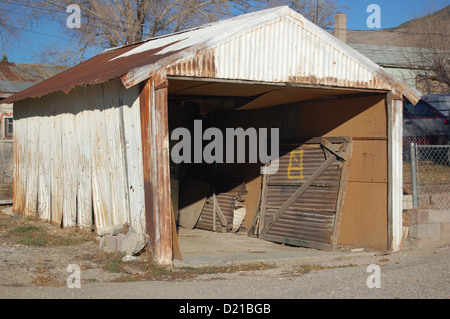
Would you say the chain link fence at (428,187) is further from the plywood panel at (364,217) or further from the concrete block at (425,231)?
the plywood panel at (364,217)

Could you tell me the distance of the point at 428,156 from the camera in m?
14.3

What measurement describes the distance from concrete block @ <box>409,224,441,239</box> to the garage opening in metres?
1.30

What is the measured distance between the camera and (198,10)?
27125 millimetres

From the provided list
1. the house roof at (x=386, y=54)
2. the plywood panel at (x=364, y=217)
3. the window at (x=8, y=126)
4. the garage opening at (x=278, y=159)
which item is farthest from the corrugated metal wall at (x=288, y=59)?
the house roof at (x=386, y=54)

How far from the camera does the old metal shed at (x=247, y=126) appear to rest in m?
8.40

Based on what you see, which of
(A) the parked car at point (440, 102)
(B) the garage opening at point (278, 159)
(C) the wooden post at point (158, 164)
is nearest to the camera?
(C) the wooden post at point (158, 164)

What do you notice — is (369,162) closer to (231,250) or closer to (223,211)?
(231,250)

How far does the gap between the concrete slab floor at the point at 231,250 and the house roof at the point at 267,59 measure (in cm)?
288

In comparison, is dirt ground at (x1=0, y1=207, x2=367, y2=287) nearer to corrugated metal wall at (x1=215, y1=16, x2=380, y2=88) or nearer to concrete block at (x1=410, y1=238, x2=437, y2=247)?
concrete block at (x1=410, y1=238, x2=437, y2=247)

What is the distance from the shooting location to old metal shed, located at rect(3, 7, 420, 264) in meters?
8.40

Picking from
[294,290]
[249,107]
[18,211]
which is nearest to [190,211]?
[249,107]

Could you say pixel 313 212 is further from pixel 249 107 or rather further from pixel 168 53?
pixel 168 53

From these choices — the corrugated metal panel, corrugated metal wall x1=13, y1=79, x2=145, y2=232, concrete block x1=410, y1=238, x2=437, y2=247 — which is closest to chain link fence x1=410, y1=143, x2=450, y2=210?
concrete block x1=410, y1=238, x2=437, y2=247

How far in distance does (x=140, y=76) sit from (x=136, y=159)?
1477 millimetres
